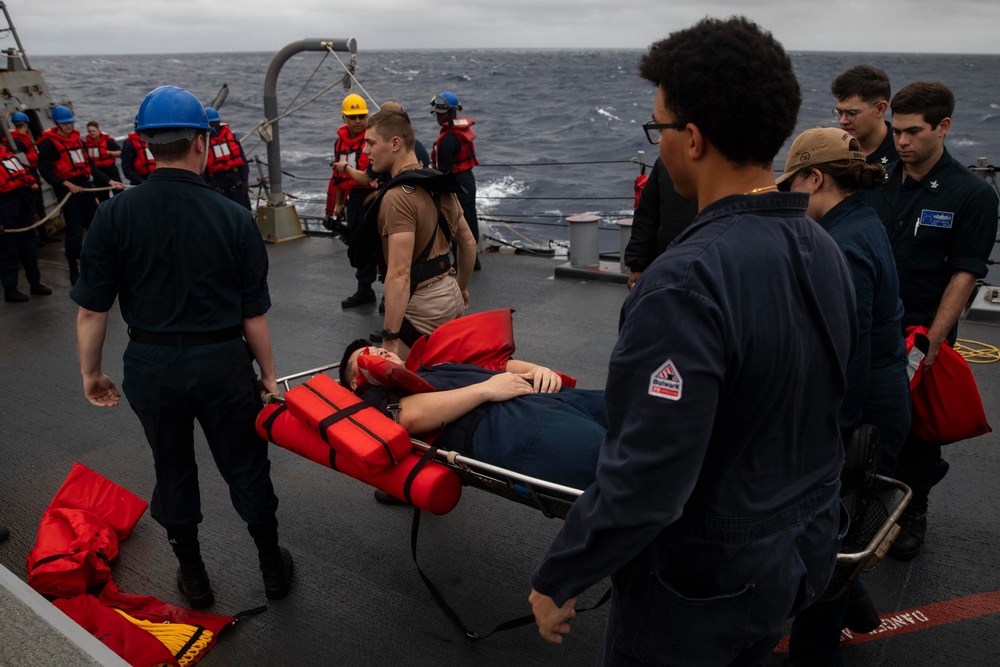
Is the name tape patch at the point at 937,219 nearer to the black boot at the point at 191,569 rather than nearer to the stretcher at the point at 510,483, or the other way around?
the stretcher at the point at 510,483

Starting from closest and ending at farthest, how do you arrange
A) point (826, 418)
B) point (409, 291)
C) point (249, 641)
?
point (826, 418)
point (249, 641)
point (409, 291)

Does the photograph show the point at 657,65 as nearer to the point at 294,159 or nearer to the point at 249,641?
the point at 249,641

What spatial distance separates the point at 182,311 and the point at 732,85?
7.52ft

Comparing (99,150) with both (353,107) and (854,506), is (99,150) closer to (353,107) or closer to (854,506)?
(353,107)

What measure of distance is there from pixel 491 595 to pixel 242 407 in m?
1.37

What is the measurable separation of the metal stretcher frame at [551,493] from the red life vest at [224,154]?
819 centimetres

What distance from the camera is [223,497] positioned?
428 centimetres

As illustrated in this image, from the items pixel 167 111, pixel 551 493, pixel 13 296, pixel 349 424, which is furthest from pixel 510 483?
pixel 13 296

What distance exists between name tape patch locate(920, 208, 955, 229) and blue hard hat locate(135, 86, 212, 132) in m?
3.14

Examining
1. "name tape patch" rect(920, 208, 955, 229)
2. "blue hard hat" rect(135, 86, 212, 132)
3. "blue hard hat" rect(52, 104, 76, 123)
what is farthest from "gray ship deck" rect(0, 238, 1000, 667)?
"blue hard hat" rect(52, 104, 76, 123)

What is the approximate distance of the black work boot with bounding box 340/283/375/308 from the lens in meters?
7.82

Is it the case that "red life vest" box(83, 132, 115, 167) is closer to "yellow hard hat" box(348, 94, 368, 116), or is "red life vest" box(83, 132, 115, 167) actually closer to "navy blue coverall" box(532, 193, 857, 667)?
"yellow hard hat" box(348, 94, 368, 116)

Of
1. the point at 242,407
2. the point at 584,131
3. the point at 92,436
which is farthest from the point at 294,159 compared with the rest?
the point at 242,407

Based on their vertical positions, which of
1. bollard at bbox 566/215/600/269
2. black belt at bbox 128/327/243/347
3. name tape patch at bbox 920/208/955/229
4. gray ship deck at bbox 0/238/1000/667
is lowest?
gray ship deck at bbox 0/238/1000/667
